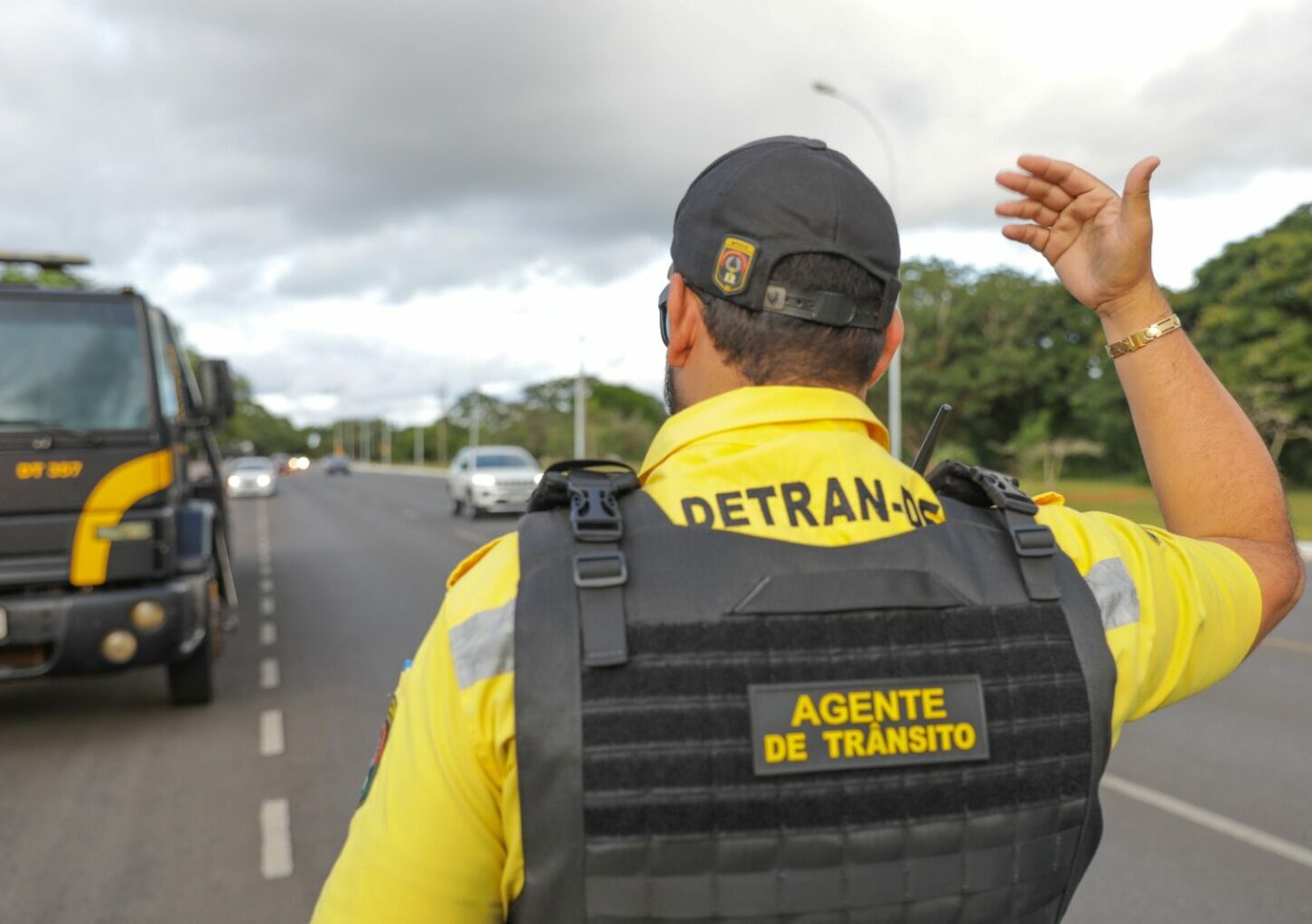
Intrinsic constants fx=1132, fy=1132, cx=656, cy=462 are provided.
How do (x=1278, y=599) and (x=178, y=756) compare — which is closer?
(x=1278, y=599)

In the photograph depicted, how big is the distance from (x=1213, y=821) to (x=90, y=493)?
5922 millimetres

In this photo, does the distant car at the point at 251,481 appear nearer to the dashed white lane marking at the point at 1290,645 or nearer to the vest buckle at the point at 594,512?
the dashed white lane marking at the point at 1290,645

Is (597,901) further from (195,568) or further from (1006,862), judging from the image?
(195,568)

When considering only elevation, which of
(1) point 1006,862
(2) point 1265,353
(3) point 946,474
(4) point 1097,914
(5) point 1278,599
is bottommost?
(4) point 1097,914

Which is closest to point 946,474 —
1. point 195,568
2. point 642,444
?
point 195,568

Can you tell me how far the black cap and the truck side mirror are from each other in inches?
245

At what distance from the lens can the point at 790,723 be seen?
1270 millimetres

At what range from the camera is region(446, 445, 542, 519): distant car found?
85.5ft

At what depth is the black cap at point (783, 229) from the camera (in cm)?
138

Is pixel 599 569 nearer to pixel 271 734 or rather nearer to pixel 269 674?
pixel 271 734

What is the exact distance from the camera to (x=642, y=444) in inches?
2511

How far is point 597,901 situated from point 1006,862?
503mm

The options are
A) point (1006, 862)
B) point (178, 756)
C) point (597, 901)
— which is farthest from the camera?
point (178, 756)

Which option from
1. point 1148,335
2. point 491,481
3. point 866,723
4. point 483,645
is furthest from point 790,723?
point 491,481
